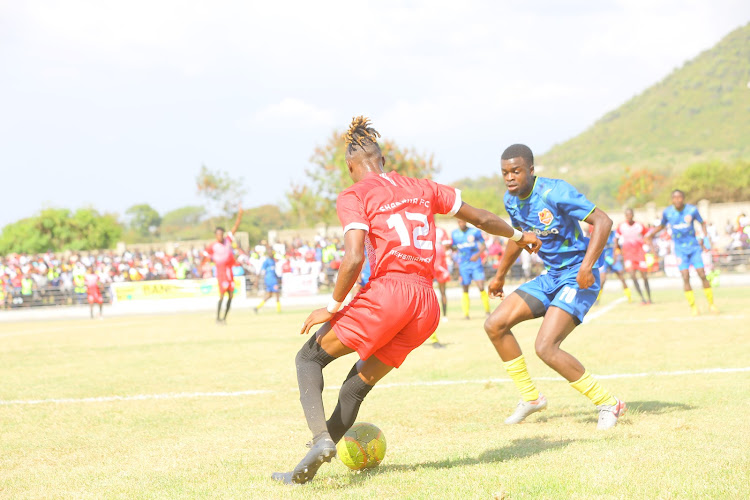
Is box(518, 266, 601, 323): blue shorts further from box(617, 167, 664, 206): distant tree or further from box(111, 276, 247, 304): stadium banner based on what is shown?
box(617, 167, 664, 206): distant tree

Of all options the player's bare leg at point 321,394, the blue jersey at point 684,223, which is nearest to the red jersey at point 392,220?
the player's bare leg at point 321,394

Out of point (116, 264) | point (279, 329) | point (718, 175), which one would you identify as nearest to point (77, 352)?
point (279, 329)

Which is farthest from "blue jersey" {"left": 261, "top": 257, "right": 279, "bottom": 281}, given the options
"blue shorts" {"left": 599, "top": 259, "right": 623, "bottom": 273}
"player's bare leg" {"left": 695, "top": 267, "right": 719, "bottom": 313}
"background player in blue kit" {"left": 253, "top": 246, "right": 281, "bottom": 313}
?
"player's bare leg" {"left": 695, "top": 267, "right": 719, "bottom": 313}

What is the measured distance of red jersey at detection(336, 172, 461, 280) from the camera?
4902 mm

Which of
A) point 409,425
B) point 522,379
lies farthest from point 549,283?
point 409,425

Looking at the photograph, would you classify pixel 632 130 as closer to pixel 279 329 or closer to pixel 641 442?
pixel 279 329

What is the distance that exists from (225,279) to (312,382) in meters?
15.9

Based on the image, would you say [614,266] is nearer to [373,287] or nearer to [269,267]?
[269,267]

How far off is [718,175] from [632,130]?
236 ft

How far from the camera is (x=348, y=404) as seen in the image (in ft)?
17.2

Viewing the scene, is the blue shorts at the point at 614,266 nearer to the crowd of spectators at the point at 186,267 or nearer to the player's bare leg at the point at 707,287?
the player's bare leg at the point at 707,287

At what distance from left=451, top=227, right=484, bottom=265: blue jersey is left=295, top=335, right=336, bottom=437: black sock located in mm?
12884

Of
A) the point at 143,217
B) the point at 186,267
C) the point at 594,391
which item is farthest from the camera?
the point at 143,217

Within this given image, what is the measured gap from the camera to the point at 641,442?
5711mm
